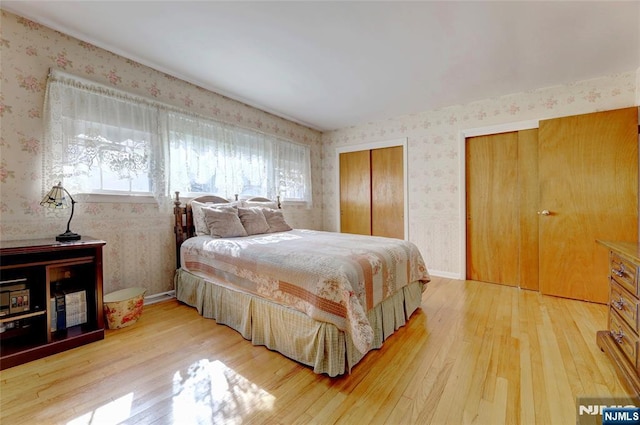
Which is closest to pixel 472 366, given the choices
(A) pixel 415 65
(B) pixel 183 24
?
(A) pixel 415 65

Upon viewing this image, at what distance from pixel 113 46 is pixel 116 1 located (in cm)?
70

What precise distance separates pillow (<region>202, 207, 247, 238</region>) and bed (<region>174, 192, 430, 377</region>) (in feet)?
0.03

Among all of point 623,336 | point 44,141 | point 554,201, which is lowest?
point 623,336

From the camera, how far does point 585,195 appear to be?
2.81m

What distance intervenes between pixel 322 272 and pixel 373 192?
123 inches

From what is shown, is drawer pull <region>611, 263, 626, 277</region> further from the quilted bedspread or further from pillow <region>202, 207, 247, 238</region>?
pillow <region>202, 207, 247, 238</region>

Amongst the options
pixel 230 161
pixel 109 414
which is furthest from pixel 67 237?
pixel 230 161

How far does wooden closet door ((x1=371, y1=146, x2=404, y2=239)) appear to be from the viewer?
14.0ft

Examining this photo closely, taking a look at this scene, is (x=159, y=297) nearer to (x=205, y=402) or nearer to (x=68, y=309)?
(x=68, y=309)

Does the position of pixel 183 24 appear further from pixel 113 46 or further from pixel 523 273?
pixel 523 273

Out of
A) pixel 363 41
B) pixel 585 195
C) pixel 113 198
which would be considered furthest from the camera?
pixel 585 195

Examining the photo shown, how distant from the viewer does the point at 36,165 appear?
2129 mm

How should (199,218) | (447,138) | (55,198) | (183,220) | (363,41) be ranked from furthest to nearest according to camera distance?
(447,138), (183,220), (199,218), (363,41), (55,198)

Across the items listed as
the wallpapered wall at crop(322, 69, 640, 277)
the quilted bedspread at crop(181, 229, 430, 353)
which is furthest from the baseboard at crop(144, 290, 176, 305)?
the wallpapered wall at crop(322, 69, 640, 277)
